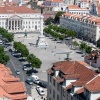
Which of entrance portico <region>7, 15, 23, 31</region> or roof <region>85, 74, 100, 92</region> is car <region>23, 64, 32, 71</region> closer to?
roof <region>85, 74, 100, 92</region>

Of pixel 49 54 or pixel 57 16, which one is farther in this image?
pixel 57 16

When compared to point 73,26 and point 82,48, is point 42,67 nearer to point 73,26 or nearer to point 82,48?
point 82,48

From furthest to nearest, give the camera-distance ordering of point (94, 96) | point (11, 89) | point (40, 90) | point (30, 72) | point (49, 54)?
1. point (49, 54)
2. point (30, 72)
3. point (40, 90)
4. point (11, 89)
5. point (94, 96)

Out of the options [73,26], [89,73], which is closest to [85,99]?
[89,73]

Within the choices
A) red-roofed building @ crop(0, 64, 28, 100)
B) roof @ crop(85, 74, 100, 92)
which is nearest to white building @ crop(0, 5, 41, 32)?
red-roofed building @ crop(0, 64, 28, 100)

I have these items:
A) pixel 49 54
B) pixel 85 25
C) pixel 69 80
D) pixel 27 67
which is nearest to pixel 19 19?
pixel 85 25

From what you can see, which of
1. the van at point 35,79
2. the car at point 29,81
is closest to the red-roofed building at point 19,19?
the van at point 35,79

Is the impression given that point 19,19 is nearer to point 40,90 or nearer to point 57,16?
point 57,16
